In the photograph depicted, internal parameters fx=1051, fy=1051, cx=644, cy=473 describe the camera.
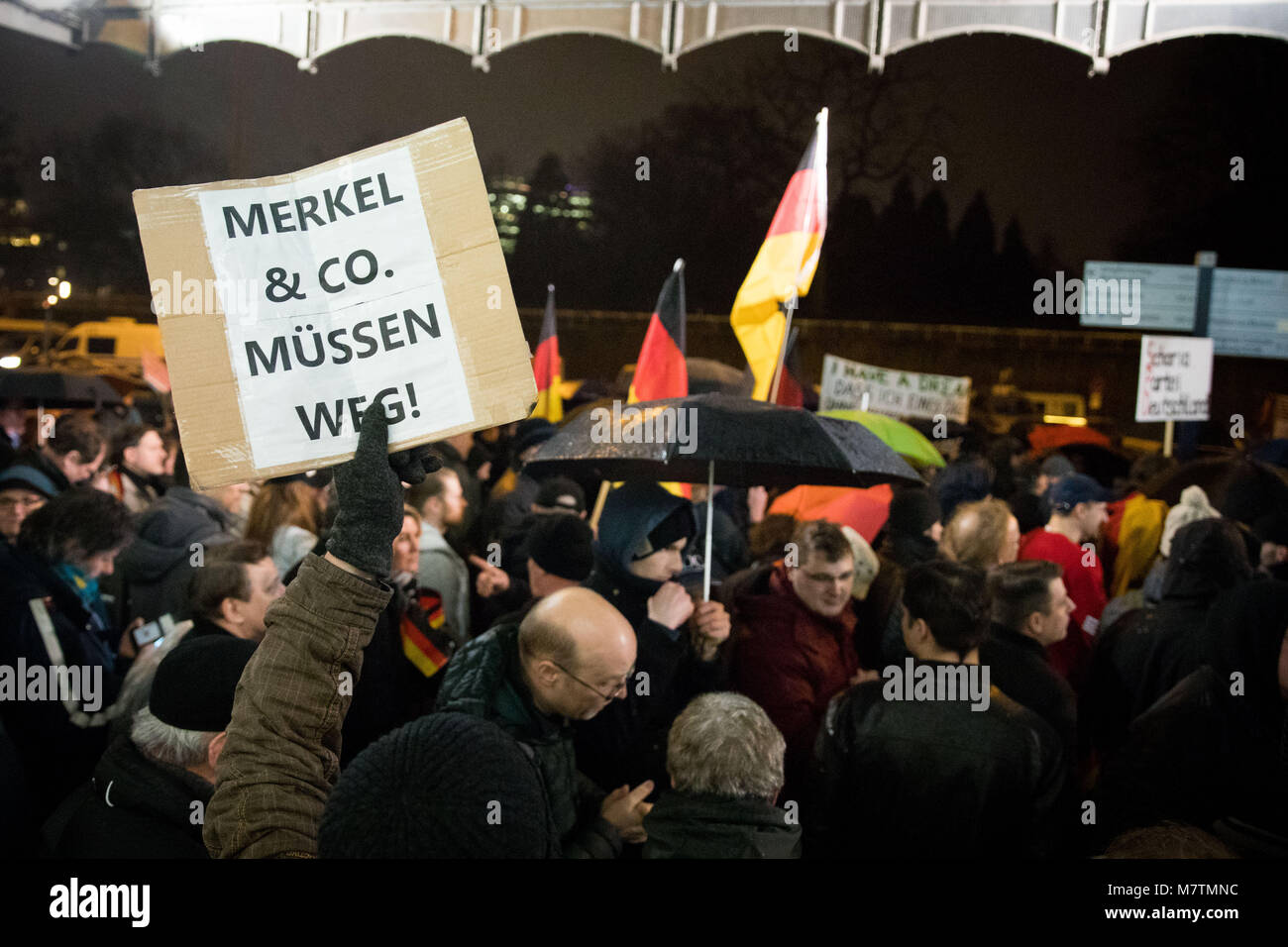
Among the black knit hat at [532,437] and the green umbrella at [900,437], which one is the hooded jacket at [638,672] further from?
the black knit hat at [532,437]

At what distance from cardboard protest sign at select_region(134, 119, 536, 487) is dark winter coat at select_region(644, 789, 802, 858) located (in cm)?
116

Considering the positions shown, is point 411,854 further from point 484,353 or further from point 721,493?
point 721,493

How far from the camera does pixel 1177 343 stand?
894 centimetres

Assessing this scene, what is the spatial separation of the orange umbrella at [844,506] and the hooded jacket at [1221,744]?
261 cm

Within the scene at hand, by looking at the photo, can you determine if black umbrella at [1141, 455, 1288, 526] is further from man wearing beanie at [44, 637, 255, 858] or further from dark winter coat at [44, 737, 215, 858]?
dark winter coat at [44, 737, 215, 858]

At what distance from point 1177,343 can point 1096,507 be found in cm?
355

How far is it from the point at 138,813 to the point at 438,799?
1300 millimetres

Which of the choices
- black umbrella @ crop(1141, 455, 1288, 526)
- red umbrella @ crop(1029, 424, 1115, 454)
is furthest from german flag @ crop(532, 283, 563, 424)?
red umbrella @ crop(1029, 424, 1115, 454)

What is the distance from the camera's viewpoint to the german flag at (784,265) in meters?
5.17

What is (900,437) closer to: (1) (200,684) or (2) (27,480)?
(2) (27,480)

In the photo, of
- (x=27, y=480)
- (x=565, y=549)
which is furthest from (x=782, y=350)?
(x=27, y=480)

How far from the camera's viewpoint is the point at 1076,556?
544 cm

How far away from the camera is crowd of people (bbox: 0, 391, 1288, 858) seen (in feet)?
5.64

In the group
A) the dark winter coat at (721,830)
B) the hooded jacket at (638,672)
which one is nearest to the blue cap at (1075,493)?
the hooded jacket at (638,672)
